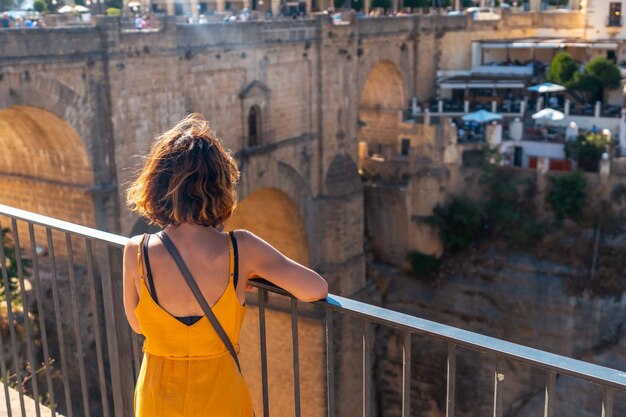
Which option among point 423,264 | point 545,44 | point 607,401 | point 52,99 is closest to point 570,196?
point 423,264

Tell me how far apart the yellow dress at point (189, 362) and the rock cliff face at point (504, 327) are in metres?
13.1

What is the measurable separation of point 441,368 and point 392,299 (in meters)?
1.92

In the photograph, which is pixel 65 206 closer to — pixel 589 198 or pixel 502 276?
pixel 502 276

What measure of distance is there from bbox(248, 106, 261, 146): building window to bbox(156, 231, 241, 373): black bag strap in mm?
11514

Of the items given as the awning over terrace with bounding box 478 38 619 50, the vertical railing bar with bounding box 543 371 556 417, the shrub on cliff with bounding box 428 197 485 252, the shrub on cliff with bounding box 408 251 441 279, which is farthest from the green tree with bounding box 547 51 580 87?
the vertical railing bar with bounding box 543 371 556 417

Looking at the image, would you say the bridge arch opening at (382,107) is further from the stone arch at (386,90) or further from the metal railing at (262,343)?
the metal railing at (262,343)

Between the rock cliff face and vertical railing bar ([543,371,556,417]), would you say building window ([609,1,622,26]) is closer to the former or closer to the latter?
the rock cliff face

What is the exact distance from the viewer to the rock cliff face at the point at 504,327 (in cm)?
1538

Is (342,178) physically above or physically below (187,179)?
below

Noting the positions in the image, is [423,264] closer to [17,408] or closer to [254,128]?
[254,128]

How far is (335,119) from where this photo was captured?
51.4 feet

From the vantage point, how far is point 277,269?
229cm

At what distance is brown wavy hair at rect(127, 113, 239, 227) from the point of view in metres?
2.23

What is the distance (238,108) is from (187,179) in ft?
36.4
